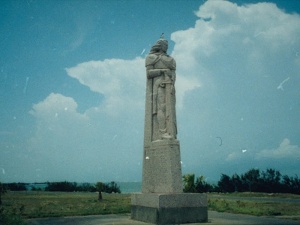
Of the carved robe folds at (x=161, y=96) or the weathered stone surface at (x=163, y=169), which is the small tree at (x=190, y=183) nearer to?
the weathered stone surface at (x=163, y=169)

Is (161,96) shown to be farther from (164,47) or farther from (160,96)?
(164,47)

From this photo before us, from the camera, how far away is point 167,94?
9.78 m

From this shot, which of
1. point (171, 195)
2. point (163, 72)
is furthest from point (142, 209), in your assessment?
point (163, 72)

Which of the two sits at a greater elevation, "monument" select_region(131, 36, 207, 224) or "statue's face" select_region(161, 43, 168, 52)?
"statue's face" select_region(161, 43, 168, 52)

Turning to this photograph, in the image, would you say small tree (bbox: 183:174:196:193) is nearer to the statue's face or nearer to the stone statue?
the stone statue

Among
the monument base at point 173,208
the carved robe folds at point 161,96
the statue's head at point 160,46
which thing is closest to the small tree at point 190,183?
the carved robe folds at point 161,96

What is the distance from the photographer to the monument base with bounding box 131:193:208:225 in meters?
8.40

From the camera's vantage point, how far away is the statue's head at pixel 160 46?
10.4 meters

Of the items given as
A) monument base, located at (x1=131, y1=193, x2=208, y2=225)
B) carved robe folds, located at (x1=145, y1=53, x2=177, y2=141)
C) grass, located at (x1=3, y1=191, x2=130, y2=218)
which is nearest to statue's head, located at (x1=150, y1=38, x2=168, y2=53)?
carved robe folds, located at (x1=145, y1=53, x2=177, y2=141)

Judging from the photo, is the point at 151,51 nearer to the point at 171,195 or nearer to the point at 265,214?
the point at 171,195

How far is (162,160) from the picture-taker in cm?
925

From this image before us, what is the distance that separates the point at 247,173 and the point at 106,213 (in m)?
19.9

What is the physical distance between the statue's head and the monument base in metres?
4.22

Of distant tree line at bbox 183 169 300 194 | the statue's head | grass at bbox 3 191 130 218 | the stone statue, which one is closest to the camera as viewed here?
the stone statue
